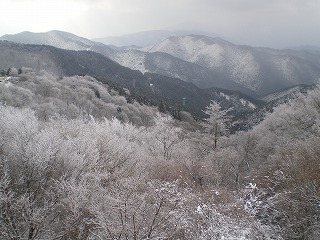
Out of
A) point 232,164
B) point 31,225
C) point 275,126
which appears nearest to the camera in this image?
point 31,225

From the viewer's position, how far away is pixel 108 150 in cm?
2606

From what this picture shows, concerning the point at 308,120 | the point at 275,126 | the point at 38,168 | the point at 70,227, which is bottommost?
the point at 275,126

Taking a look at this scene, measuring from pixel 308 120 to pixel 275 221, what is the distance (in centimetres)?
2878

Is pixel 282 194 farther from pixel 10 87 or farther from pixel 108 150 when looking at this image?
pixel 10 87

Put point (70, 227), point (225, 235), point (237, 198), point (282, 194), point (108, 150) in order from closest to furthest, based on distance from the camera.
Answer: point (70, 227) → point (225, 235) → point (282, 194) → point (237, 198) → point (108, 150)

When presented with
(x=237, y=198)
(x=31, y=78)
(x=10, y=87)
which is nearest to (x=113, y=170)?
(x=237, y=198)

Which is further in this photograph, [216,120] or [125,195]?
[216,120]

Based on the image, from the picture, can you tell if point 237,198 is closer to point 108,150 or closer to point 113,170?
point 113,170

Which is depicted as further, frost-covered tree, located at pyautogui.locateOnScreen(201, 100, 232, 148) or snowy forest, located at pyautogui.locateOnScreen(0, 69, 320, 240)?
frost-covered tree, located at pyautogui.locateOnScreen(201, 100, 232, 148)

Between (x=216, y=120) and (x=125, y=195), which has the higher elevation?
(x=125, y=195)

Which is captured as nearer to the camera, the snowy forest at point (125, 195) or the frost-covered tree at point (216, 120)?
the snowy forest at point (125, 195)

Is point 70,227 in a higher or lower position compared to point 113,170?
higher

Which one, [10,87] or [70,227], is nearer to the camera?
[70,227]

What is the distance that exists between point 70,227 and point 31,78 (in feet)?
279
